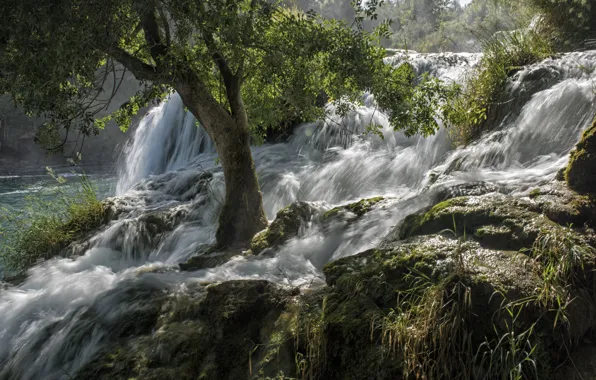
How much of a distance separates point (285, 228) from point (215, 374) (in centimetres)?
347

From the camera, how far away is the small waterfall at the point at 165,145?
15.7 meters

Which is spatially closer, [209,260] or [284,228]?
[209,260]

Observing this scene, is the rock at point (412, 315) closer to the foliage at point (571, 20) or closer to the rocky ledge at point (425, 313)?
the rocky ledge at point (425, 313)

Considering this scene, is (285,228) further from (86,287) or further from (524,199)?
(524,199)

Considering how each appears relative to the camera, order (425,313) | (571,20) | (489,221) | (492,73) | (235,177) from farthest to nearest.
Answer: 1. (571,20)
2. (492,73)
3. (235,177)
4. (489,221)
5. (425,313)

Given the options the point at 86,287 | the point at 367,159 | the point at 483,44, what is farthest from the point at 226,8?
the point at 483,44

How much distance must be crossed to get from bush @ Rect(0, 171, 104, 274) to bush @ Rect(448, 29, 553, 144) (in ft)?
24.9

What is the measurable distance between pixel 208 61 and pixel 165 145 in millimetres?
10979

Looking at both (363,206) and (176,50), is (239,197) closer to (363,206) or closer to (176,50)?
(363,206)

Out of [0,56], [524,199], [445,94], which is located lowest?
[524,199]

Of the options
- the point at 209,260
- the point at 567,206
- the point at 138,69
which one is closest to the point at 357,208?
the point at 209,260

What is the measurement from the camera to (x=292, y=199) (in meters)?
9.83

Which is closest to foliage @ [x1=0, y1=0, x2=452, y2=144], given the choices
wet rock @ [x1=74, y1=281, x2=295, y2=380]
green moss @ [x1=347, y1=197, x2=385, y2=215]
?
green moss @ [x1=347, y1=197, x2=385, y2=215]

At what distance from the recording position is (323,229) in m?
6.62
